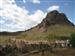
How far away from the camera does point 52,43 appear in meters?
13.3

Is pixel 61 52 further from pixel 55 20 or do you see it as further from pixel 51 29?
pixel 55 20

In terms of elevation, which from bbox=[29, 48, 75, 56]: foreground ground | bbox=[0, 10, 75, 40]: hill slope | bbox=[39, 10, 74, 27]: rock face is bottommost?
bbox=[29, 48, 75, 56]: foreground ground

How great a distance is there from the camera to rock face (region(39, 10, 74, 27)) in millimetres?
13477

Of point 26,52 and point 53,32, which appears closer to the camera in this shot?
point 26,52

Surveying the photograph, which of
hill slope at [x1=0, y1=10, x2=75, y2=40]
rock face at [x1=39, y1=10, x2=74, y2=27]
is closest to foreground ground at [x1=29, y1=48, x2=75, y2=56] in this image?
hill slope at [x1=0, y1=10, x2=75, y2=40]

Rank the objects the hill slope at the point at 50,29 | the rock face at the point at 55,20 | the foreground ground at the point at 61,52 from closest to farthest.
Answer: the foreground ground at the point at 61,52 < the hill slope at the point at 50,29 < the rock face at the point at 55,20

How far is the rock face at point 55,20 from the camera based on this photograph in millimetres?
13477

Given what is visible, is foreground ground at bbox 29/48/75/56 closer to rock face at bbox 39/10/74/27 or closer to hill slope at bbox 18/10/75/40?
hill slope at bbox 18/10/75/40

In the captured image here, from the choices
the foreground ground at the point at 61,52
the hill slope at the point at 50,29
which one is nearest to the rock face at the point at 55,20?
the hill slope at the point at 50,29

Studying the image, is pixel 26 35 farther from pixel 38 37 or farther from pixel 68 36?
pixel 68 36

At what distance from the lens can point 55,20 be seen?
14250 millimetres

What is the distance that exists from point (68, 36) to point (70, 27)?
55cm

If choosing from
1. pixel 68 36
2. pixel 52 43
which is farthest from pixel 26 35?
pixel 68 36

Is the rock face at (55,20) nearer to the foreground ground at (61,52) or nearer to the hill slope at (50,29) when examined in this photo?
the hill slope at (50,29)
